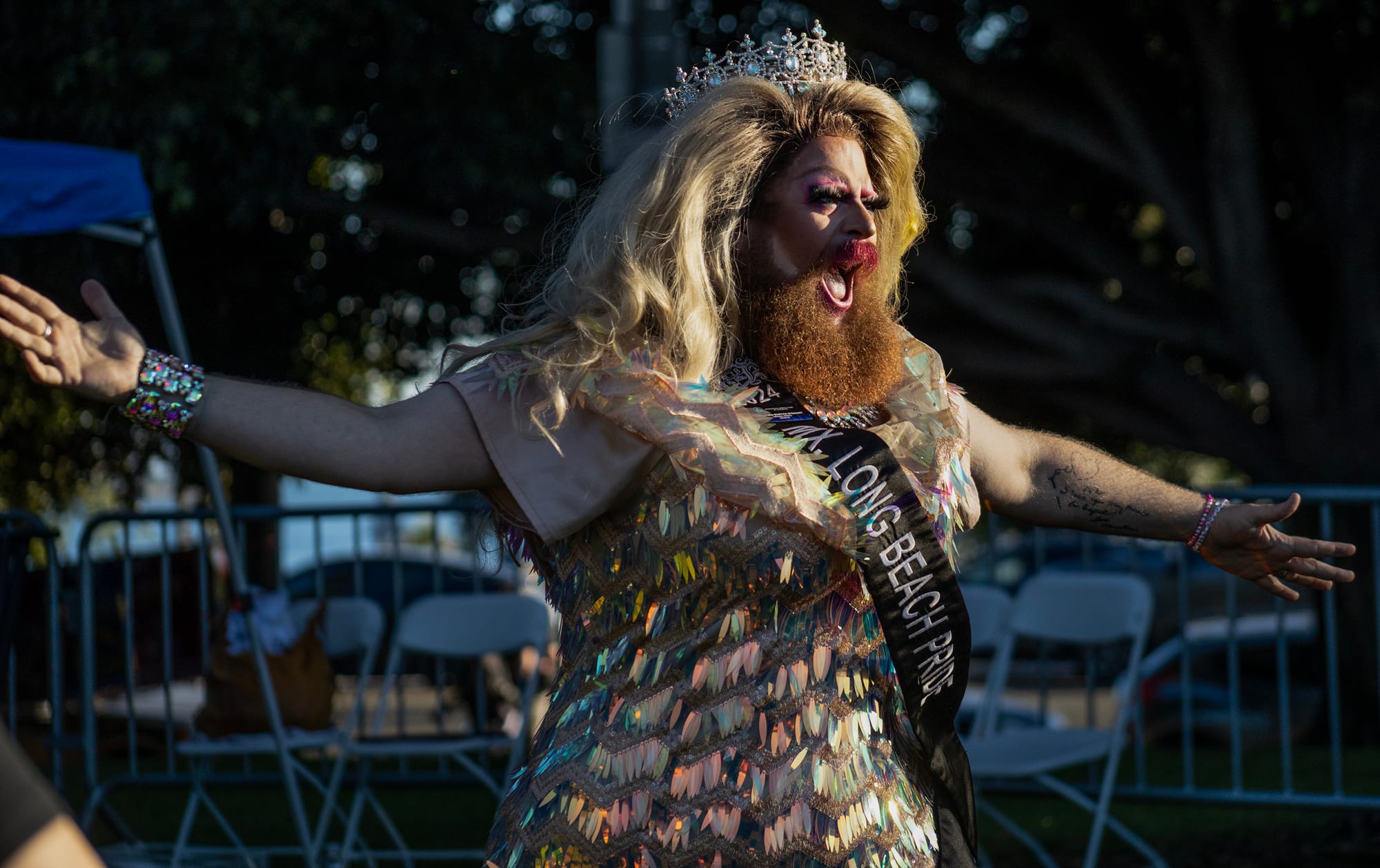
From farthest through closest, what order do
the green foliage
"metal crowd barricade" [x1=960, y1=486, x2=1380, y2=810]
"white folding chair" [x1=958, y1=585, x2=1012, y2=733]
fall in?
the green foliage
"white folding chair" [x1=958, y1=585, x2=1012, y2=733]
"metal crowd barricade" [x1=960, y1=486, x2=1380, y2=810]

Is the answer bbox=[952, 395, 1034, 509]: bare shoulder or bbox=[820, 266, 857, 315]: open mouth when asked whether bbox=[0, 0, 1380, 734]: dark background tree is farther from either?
bbox=[820, 266, 857, 315]: open mouth

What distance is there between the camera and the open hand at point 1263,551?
2373mm

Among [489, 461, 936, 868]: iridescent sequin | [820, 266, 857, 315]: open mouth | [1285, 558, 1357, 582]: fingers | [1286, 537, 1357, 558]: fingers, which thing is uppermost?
[820, 266, 857, 315]: open mouth

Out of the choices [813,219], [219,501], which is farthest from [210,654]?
[813,219]

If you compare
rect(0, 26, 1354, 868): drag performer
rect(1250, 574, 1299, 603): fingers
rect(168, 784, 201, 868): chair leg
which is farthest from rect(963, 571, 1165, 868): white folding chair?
rect(168, 784, 201, 868): chair leg

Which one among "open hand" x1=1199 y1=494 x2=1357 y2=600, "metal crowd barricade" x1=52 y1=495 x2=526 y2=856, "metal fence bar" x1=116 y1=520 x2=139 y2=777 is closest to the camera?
"open hand" x1=1199 y1=494 x2=1357 y2=600

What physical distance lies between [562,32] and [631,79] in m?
3.14

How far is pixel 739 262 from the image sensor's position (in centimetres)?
218

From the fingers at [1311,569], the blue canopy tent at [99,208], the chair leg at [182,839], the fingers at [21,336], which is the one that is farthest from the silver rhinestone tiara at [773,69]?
the chair leg at [182,839]

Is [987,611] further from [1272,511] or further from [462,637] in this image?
[1272,511]

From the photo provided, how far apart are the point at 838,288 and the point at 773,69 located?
371 millimetres

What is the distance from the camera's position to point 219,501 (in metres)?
4.71

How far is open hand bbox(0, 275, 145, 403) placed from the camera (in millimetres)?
1656

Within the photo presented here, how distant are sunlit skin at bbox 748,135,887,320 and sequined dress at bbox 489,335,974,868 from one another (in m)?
0.29
